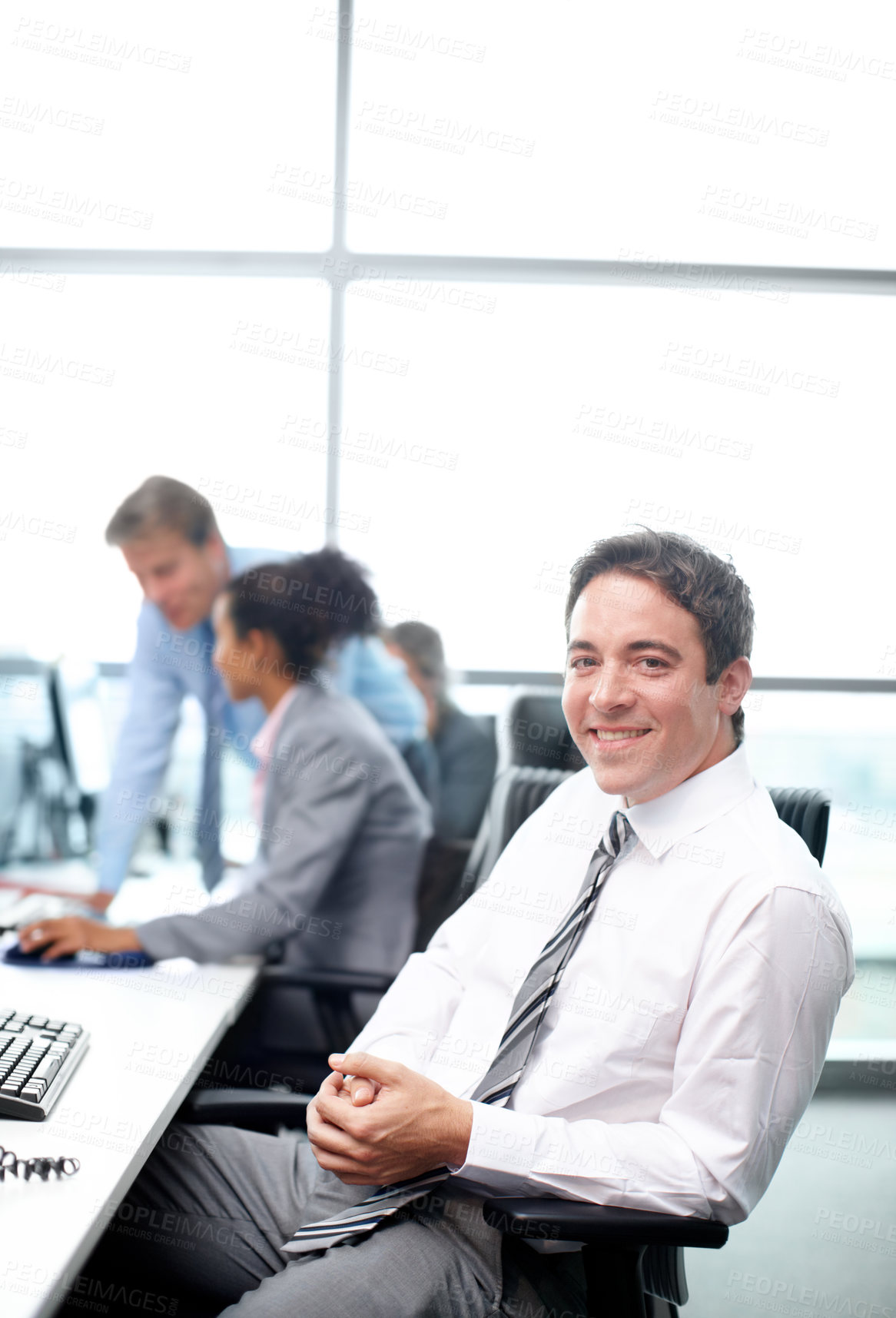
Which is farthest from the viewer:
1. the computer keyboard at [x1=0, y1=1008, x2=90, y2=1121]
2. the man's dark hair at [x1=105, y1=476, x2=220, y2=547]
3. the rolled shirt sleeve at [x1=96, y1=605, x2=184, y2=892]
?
the rolled shirt sleeve at [x1=96, y1=605, x2=184, y2=892]

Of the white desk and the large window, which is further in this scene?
the large window

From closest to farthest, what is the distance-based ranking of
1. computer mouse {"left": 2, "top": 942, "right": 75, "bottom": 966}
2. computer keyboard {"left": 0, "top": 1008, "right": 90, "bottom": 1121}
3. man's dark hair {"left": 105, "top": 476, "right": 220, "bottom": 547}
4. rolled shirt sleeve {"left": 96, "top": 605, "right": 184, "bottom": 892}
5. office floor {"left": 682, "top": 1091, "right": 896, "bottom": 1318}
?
computer keyboard {"left": 0, "top": 1008, "right": 90, "bottom": 1121}, computer mouse {"left": 2, "top": 942, "right": 75, "bottom": 966}, office floor {"left": 682, "top": 1091, "right": 896, "bottom": 1318}, man's dark hair {"left": 105, "top": 476, "right": 220, "bottom": 547}, rolled shirt sleeve {"left": 96, "top": 605, "right": 184, "bottom": 892}

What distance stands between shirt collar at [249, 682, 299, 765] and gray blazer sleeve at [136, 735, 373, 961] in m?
0.08

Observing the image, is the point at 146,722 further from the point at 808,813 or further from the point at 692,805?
the point at 808,813

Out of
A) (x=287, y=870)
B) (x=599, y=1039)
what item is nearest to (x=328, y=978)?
(x=287, y=870)

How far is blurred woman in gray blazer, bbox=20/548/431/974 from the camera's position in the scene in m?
1.91

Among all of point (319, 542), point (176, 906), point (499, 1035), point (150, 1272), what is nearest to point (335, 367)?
point (319, 542)

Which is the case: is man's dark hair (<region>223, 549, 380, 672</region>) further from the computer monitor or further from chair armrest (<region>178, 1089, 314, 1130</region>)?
chair armrest (<region>178, 1089, 314, 1130</region>)

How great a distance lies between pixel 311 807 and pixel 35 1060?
34.2 inches

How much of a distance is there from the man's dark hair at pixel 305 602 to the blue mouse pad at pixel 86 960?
29.1 inches

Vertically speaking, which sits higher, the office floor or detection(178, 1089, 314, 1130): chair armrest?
detection(178, 1089, 314, 1130): chair armrest

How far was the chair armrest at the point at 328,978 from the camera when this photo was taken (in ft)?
5.58

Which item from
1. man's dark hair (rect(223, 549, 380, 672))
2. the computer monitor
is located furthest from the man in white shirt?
the computer monitor

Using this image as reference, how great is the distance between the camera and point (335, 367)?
2.85m
